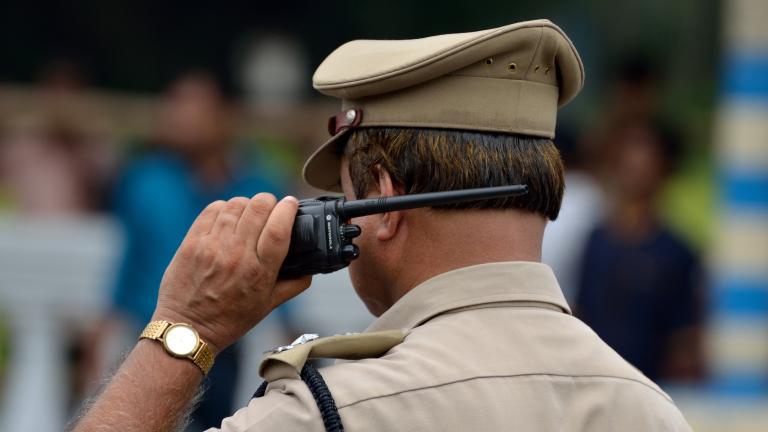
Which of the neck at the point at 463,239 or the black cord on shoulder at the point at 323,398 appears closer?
the black cord on shoulder at the point at 323,398

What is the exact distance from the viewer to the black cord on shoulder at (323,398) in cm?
215

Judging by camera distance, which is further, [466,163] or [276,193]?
[276,193]

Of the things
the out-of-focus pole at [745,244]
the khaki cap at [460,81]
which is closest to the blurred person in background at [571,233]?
the out-of-focus pole at [745,244]

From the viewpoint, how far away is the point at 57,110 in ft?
29.7

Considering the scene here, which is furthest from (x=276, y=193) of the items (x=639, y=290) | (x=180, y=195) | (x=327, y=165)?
(x=327, y=165)

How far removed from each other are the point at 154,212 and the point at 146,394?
3949 mm

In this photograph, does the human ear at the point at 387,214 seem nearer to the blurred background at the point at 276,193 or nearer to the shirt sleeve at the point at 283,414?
the shirt sleeve at the point at 283,414

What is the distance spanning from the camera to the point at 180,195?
6191 mm

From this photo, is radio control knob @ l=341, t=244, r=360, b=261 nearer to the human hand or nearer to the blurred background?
the human hand

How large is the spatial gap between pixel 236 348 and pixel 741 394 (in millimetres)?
2525

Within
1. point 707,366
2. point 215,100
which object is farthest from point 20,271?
point 707,366

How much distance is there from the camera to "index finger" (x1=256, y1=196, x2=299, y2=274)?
7.59 feet

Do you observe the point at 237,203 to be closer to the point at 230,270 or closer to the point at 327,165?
the point at 230,270

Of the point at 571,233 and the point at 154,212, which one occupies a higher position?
the point at 154,212
